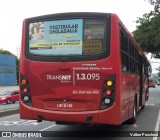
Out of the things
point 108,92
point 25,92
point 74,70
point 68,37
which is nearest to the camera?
point 108,92

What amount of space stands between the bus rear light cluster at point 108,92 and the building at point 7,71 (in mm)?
54571

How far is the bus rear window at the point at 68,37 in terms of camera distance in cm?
1033

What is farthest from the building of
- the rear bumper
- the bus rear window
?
the rear bumper

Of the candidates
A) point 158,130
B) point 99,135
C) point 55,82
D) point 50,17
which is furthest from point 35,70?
point 158,130

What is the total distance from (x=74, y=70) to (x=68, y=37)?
90 centimetres

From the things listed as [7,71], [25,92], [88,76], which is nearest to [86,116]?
[88,76]

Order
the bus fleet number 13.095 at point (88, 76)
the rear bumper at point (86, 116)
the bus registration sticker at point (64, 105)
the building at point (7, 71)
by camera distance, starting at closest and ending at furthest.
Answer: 1. the rear bumper at point (86, 116)
2. the bus fleet number 13.095 at point (88, 76)
3. the bus registration sticker at point (64, 105)
4. the building at point (7, 71)

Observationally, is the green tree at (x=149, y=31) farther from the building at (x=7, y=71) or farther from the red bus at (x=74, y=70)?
the red bus at (x=74, y=70)

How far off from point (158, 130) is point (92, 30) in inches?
184

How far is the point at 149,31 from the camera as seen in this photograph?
160ft

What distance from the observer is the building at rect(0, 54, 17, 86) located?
209 ft

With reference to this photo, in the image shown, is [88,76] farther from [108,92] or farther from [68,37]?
[68,37]

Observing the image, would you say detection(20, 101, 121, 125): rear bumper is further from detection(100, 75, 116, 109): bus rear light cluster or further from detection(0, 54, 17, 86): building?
detection(0, 54, 17, 86): building

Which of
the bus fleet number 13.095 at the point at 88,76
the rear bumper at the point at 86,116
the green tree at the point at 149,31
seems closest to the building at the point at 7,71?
the green tree at the point at 149,31
